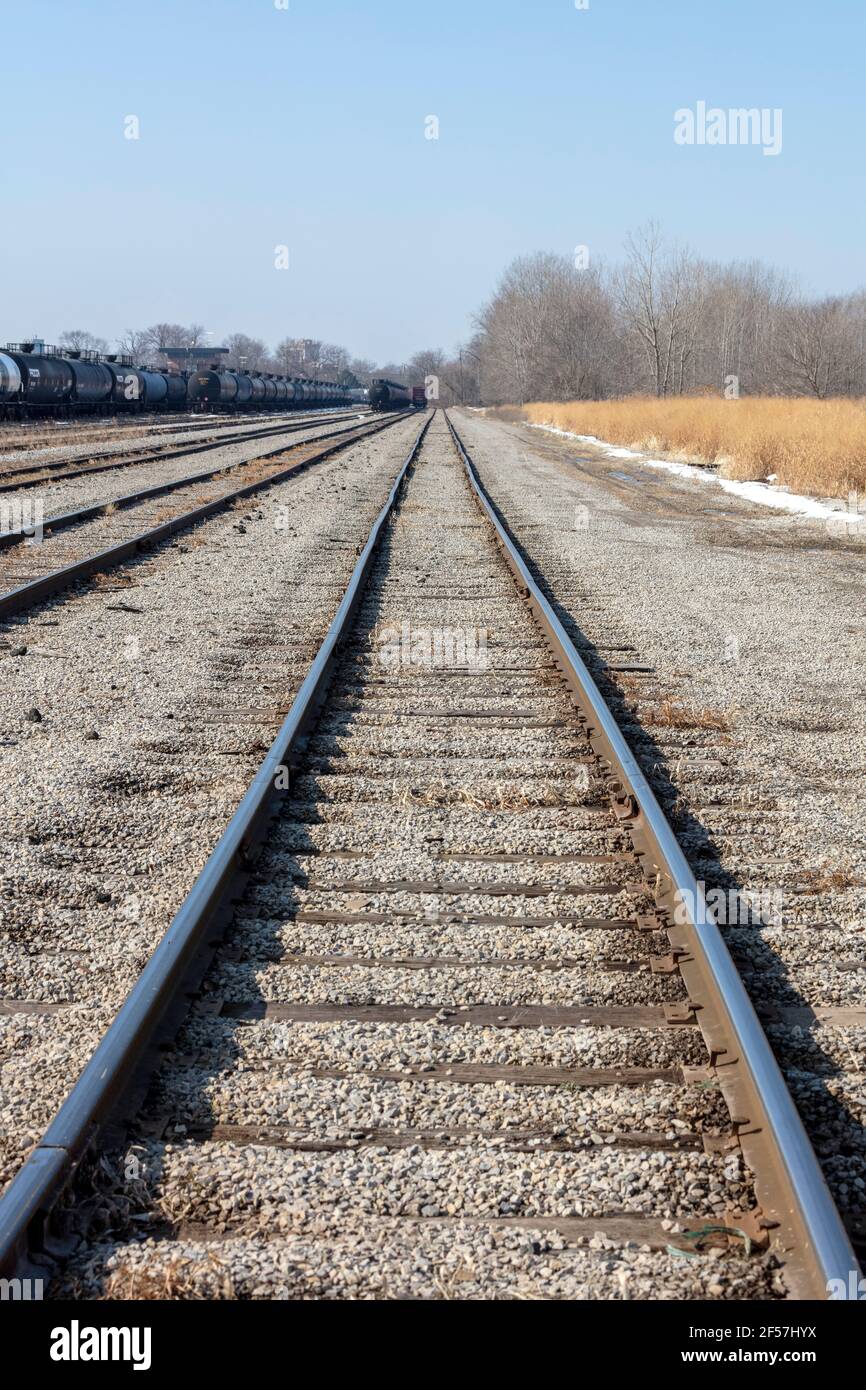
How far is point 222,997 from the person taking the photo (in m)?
3.63

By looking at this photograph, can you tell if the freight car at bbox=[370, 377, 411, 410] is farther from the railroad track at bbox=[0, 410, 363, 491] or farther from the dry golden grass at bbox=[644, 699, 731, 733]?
the dry golden grass at bbox=[644, 699, 731, 733]

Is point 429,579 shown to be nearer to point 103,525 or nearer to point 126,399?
point 103,525

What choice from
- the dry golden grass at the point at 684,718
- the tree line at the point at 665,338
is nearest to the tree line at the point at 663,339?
the tree line at the point at 665,338

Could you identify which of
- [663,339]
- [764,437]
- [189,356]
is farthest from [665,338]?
[189,356]

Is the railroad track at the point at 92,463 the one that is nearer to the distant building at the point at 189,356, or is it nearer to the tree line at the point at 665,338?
the tree line at the point at 665,338

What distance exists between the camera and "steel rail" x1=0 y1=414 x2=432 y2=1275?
8.15 feet

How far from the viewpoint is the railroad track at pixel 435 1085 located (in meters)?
2.52

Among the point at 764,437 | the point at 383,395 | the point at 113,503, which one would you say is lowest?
the point at 113,503

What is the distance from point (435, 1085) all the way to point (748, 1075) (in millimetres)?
785

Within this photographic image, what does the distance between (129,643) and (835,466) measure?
16.8 m

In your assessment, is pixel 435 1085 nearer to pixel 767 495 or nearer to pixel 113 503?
pixel 113 503

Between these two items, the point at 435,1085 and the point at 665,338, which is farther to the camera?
the point at 665,338

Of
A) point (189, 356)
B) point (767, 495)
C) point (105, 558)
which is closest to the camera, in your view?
point (105, 558)

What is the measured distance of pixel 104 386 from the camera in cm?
4784
